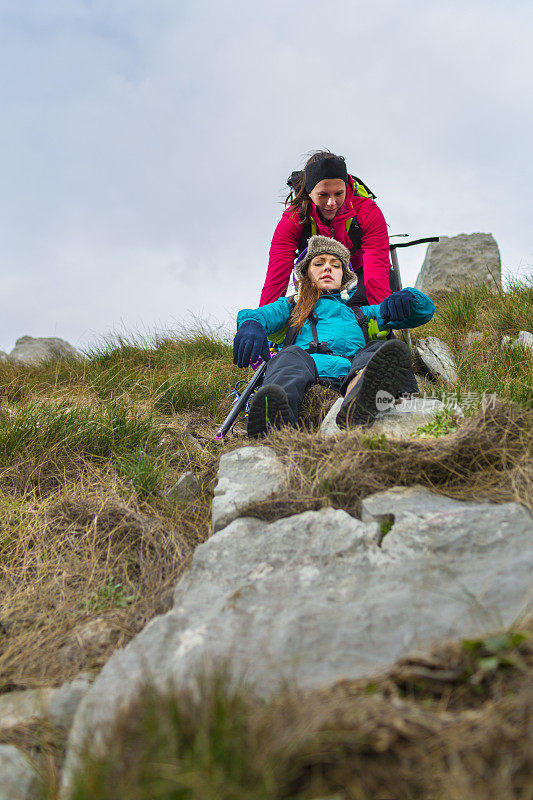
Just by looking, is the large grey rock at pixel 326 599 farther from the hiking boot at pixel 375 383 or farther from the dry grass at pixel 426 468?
the hiking boot at pixel 375 383

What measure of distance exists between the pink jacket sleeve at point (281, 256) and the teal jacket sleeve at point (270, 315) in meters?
0.51

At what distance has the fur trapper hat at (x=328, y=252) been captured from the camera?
4.41 meters

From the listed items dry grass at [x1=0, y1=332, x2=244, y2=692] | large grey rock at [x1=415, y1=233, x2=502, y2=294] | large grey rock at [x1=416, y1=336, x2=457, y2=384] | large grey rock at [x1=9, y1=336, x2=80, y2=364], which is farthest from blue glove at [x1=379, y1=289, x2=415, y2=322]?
large grey rock at [x1=9, y1=336, x2=80, y2=364]

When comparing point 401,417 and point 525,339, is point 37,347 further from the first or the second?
point 401,417

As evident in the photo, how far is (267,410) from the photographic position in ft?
10.4

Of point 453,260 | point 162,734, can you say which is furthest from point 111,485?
point 453,260

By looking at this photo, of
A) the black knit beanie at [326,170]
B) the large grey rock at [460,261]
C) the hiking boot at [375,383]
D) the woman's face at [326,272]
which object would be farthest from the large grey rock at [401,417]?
the large grey rock at [460,261]

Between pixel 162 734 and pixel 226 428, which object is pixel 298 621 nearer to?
pixel 162 734

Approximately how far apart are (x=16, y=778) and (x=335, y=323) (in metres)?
3.45

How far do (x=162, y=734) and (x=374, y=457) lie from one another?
1634 millimetres

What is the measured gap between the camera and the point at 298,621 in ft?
5.18

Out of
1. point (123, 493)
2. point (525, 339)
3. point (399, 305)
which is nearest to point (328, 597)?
point (123, 493)

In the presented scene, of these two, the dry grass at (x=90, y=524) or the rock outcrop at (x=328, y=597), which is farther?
the dry grass at (x=90, y=524)

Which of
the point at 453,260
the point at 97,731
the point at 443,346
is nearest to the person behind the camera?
the point at 97,731
